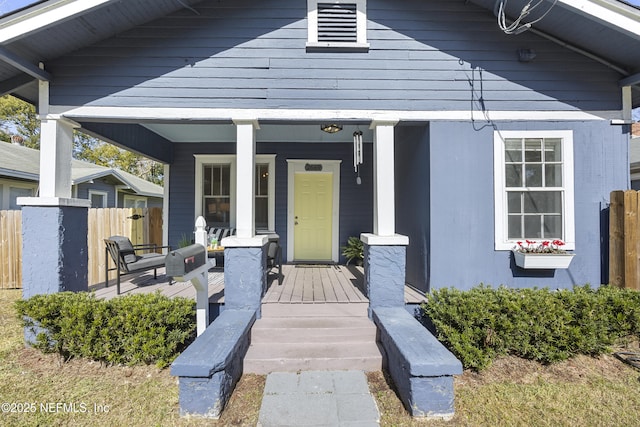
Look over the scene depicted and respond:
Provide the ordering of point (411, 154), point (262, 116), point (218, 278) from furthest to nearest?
A: point (218, 278) < point (411, 154) < point (262, 116)

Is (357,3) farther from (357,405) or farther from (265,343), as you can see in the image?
(357,405)

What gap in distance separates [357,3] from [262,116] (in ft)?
5.82

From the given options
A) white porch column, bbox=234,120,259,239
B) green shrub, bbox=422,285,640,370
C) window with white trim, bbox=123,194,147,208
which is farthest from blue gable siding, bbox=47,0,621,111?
window with white trim, bbox=123,194,147,208

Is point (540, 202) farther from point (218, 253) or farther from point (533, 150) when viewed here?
point (218, 253)

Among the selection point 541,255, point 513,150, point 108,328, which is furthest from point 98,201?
point 541,255

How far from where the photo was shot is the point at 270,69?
3.47m

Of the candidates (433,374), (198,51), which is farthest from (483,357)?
(198,51)

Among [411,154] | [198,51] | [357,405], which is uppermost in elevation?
[198,51]

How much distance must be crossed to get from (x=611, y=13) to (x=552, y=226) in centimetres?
225

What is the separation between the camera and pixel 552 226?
361cm

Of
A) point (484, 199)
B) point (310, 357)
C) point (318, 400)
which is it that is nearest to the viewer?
point (318, 400)

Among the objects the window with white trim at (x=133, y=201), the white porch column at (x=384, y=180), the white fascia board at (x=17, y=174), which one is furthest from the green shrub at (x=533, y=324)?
the window with white trim at (x=133, y=201)

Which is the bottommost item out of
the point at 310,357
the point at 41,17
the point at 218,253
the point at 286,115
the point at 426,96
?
the point at 310,357

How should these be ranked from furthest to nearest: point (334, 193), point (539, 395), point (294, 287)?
point (334, 193) < point (294, 287) < point (539, 395)
